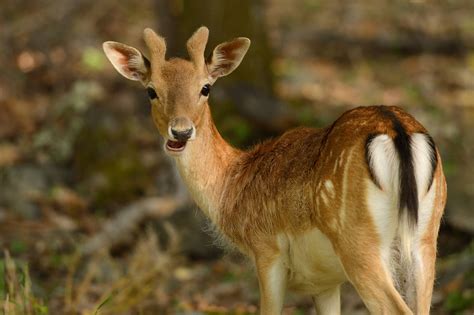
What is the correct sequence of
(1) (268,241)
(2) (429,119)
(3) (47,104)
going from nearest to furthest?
(1) (268,241) < (2) (429,119) < (3) (47,104)

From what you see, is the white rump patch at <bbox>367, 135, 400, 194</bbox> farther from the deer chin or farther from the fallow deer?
→ the deer chin

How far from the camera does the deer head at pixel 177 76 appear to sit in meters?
6.72

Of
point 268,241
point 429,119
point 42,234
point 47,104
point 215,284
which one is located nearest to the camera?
point 268,241

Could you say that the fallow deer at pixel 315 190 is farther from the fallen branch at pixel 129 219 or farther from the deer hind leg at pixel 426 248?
the fallen branch at pixel 129 219

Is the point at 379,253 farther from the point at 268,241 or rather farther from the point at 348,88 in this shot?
the point at 348,88

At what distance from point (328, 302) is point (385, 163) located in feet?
6.43

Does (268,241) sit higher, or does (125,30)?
(125,30)

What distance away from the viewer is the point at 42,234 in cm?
1163

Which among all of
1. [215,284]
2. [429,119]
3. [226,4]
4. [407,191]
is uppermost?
[226,4]

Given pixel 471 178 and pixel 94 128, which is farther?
pixel 94 128

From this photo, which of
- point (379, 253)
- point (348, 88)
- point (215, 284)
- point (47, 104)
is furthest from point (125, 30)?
point (379, 253)

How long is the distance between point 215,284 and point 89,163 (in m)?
3.47

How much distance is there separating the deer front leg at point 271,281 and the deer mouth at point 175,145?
3.30 ft

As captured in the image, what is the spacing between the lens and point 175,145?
6.76 m
